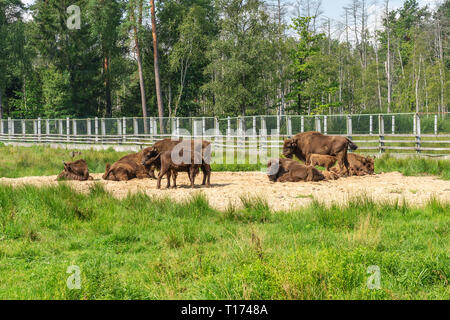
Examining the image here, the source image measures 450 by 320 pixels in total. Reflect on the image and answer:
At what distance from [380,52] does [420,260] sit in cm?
8252

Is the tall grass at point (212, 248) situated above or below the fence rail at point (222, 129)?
below

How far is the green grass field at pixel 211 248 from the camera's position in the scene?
189 inches

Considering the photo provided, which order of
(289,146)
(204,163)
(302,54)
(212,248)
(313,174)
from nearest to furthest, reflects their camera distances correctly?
(212,248), (204,163), (313,174), (289,146), (302,54)

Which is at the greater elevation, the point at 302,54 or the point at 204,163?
the point at 302,54

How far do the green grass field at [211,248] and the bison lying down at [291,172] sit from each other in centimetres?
465

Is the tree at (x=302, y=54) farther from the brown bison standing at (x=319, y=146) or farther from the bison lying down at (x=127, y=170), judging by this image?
the bison lying down at (x=127, y=170)

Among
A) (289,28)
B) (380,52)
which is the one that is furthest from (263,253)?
(380,52)

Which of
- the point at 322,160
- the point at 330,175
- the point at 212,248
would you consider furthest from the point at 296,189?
the point at 212,248

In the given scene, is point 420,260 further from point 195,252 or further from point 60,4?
point 60,4

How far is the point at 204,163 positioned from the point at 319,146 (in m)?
4.82

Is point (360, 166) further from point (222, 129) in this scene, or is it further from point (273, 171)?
point (222, 129)

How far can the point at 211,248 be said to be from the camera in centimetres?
661

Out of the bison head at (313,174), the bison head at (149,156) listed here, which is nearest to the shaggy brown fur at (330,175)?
the bison head at (313,174)

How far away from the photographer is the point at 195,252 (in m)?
6.14
